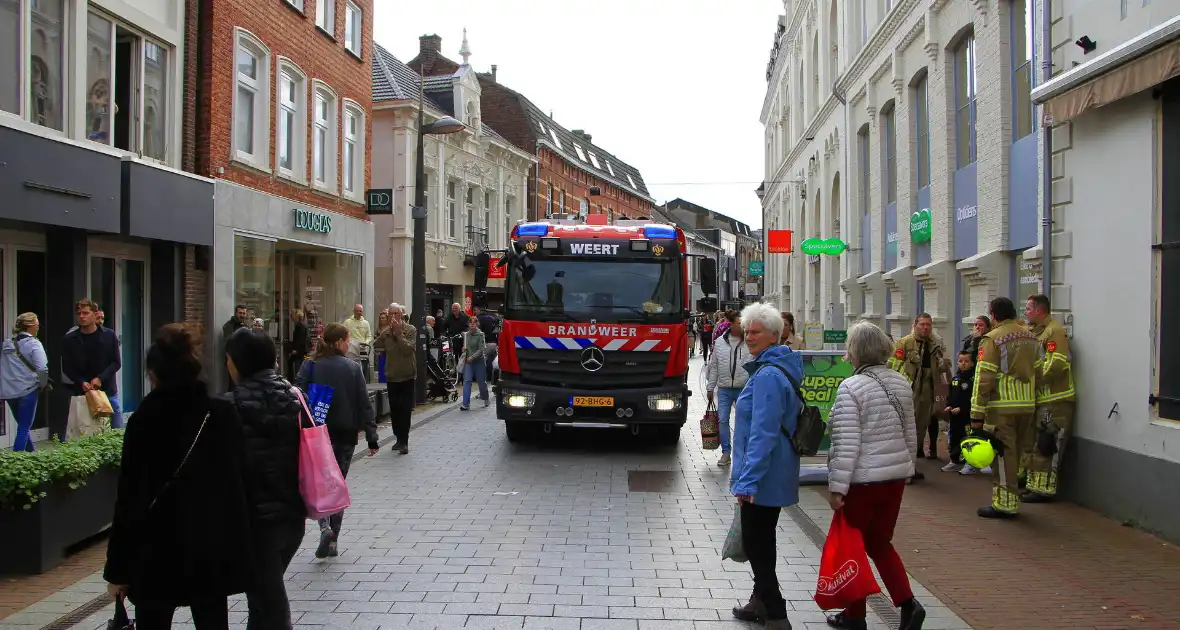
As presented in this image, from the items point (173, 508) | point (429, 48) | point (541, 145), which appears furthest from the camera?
point (541, 145)

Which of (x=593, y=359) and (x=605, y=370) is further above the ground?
(x=593, y=359)

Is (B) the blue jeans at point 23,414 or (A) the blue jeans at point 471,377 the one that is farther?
(A) the blue jeans at point 471,377

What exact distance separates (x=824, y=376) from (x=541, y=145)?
35785mm

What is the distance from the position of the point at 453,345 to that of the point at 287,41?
23.3 feet

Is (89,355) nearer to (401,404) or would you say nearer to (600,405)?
(401,404)

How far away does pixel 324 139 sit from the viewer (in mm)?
19781

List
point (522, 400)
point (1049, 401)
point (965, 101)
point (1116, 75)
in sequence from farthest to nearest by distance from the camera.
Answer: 1. point (965, 101)
2. point (522, 400)
3. point (1049, 401)
4. point (1116, 75)

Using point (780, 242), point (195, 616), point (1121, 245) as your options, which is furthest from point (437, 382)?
point (780, 242)

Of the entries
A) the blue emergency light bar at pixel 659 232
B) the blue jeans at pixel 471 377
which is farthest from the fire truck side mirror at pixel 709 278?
the blue jeans at pixel 471 377

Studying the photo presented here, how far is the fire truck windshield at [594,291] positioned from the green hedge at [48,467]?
5.47 metres

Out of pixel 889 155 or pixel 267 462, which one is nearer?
pixel 267 462

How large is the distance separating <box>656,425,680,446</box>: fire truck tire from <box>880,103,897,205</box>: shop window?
29.5 ft

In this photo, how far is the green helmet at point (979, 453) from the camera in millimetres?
6844

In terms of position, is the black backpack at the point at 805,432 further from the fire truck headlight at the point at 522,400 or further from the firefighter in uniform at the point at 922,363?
the fire truck headlight at the point at 522,400
